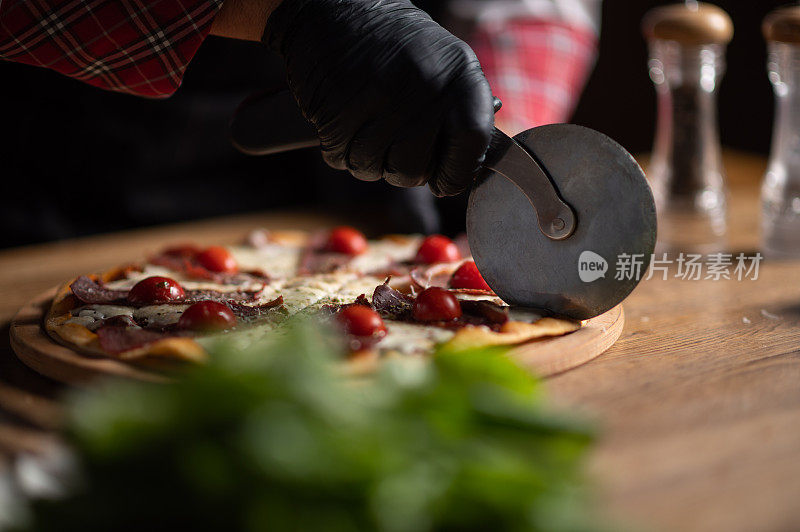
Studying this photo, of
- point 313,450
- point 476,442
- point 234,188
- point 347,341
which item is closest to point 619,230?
point 347,341

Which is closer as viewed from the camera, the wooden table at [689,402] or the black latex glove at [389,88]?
the wooden table at [689,402]

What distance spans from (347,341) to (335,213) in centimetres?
120

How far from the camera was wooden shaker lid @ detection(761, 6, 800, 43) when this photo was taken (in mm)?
1555

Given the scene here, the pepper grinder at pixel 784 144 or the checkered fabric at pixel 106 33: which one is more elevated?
the checkered fabric at pixel 106 33

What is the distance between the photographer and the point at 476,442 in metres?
0.76

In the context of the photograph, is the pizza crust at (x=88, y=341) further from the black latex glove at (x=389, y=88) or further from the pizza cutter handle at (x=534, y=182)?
the pizza cutter handle at (x=534, y=182)

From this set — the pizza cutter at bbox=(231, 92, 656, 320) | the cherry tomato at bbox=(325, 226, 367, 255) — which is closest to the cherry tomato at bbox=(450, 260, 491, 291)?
the pizza cutter at bbox=(231, 92, 656, 320)

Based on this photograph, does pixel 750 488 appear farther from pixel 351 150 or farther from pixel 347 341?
pixel 351 150

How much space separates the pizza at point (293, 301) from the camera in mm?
1186

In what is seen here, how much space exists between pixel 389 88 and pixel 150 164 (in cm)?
117

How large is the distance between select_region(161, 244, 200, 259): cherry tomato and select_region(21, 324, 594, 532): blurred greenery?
1.04 meters

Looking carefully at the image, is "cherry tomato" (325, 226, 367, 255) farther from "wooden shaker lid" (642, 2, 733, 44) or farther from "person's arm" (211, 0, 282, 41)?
"wooden shaker lid" (642, 2, 733, 44)
